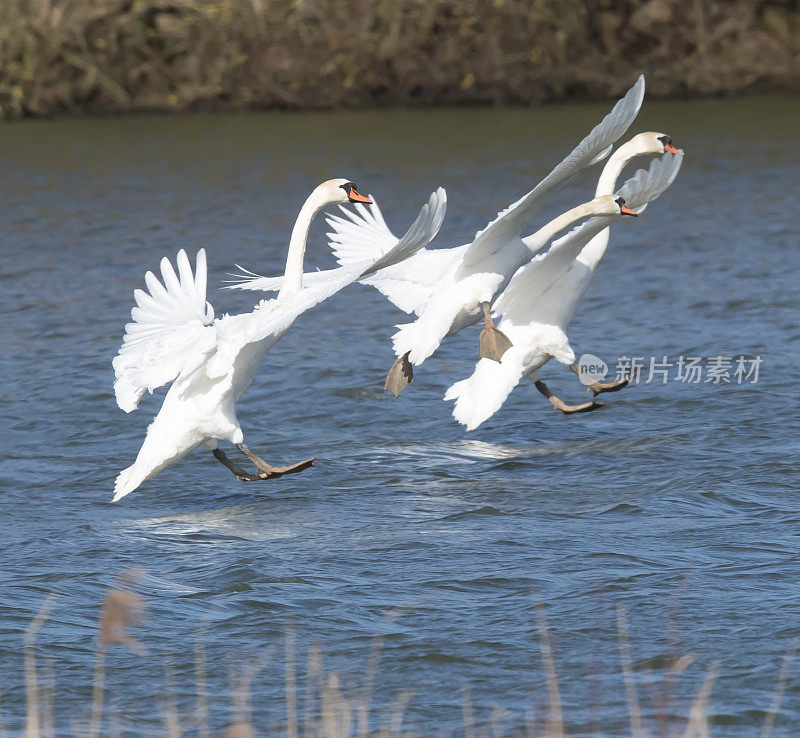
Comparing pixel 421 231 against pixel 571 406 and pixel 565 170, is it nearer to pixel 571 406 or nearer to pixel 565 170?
pixel 565 170

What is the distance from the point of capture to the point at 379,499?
7746mm

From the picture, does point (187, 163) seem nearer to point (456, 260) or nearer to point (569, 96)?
point (569, 96)

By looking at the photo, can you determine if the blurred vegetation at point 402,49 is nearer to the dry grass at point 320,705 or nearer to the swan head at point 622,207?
the swan head at point 622,207

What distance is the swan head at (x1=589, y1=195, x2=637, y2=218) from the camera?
8.41 m

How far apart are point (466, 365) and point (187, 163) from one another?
37.6 ft

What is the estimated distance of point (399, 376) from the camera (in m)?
7.97

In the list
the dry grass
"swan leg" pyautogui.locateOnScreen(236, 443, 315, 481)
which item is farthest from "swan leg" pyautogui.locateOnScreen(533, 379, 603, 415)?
the dry grass

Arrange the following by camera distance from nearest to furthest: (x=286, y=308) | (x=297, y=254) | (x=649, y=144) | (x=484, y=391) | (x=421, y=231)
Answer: (x=421, y=231), (x=286, y=308), (x=297, y=254), (x=484, y=391), (x=649, y=144)

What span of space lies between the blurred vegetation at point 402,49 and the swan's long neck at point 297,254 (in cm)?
1812

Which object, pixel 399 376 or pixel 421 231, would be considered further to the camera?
pixel 399 376

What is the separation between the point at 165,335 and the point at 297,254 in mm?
1022

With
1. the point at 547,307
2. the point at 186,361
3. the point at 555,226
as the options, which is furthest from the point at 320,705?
the point at 547,307

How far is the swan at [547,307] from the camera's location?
8602 millimetres

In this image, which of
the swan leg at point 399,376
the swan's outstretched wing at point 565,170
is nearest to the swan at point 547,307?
the swan leg at point 399,376
